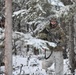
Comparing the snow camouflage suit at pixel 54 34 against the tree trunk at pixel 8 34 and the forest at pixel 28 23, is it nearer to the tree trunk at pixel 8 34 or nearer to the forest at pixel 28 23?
the forest at pixel 28 23

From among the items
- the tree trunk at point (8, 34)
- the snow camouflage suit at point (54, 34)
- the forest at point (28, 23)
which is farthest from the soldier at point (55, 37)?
the tree trunk at point (8, 34)

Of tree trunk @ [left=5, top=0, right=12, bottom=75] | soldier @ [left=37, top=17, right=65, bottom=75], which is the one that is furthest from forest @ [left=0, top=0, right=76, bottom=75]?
soldier @ [left=37, top=17, right=65, bottom=75]

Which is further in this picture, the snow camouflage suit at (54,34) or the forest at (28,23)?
the snow camouflage suit at (54,34)

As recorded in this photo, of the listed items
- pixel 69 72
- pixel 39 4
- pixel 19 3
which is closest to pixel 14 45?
pixel 39 4

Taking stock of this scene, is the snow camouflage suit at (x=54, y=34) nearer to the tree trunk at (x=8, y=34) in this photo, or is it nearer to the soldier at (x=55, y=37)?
the soldier at (x=55, y=37)

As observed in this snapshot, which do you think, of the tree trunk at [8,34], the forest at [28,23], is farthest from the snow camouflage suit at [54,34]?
the tree trunk at [8,34]

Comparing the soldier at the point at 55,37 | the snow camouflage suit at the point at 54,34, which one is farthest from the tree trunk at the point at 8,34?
the snow camouflage suit at the point at 54,34

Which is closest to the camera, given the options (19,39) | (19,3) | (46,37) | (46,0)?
(19,39)

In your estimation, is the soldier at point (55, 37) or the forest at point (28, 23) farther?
the soldier at point (55, 37)

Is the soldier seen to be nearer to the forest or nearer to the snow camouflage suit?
the snow camouflage suit

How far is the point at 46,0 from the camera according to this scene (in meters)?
6.09

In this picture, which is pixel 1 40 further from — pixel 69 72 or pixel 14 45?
pixel 69 72

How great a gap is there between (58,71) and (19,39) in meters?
2.65

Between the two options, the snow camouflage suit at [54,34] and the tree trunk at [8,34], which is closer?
the tree trunk at [8,34]
